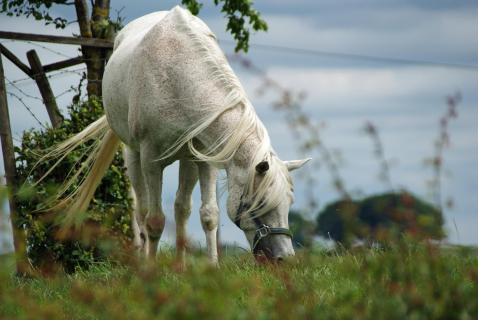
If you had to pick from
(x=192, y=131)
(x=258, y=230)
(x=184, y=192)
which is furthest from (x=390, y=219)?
(x=184, y=192)

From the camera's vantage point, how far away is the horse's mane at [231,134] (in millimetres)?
6531

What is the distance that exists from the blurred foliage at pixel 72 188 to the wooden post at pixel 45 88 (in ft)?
1.23

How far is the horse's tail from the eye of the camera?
30.5ft

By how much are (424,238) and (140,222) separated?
509cm

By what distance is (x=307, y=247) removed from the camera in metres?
4.08

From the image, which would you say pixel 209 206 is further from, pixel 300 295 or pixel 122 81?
pixel 300 295

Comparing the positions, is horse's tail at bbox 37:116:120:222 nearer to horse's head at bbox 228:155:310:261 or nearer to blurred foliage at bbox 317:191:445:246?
horse's head at bbox 228:155:310:261

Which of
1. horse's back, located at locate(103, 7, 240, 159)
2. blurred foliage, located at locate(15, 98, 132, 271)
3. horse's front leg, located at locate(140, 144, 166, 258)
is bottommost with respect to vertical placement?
blurred foliage, located at locate(15, 98, 132, 271)

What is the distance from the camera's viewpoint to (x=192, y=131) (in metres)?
7.12

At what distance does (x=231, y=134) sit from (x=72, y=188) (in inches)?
139

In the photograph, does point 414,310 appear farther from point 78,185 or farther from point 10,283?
point 78,185

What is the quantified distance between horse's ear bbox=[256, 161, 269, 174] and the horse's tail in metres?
3.00

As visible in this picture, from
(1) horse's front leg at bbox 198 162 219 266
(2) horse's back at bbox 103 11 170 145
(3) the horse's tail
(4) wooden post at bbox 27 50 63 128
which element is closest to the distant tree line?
(1) horse's front leg at bbox 198 162 219 266

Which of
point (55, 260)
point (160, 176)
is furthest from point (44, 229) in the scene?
point (160, 176)
